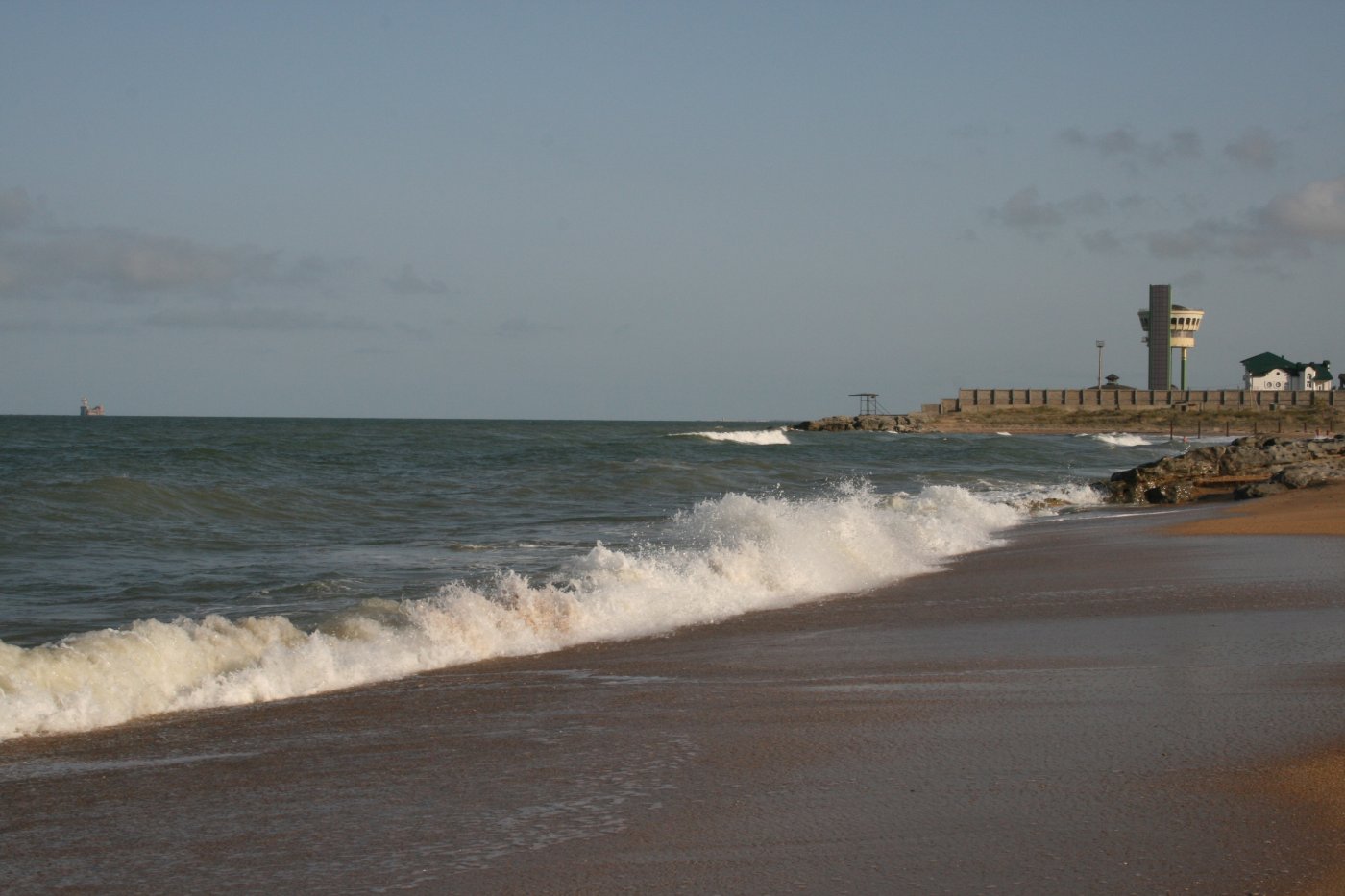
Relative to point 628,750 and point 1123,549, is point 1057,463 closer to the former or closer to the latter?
point 1123,549

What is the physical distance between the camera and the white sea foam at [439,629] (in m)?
6.15

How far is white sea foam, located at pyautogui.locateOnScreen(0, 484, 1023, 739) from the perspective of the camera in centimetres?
615

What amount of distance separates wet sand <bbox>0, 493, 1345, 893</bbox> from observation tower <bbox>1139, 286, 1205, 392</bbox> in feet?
299

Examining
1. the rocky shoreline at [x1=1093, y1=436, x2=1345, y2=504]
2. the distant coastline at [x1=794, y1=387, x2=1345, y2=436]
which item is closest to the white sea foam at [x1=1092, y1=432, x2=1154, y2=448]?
the distant coastline at [x1=794, y1=387, x2=1345, y2=436]

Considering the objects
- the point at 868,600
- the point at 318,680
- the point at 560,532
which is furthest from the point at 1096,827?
the point at 560,532

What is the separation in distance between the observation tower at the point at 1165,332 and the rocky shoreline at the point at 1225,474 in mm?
69547

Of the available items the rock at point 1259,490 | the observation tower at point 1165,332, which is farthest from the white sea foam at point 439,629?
the observation tower at point 1165,332

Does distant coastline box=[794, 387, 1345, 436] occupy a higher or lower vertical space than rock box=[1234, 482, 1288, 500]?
higher

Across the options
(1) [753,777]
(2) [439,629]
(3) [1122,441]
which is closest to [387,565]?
(2) [439,629]

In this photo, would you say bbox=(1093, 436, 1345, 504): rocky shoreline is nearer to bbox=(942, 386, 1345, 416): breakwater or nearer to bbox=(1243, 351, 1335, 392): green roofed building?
bbox=(942, 386, 1345, 416): breakwater

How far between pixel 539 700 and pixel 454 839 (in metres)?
2.18

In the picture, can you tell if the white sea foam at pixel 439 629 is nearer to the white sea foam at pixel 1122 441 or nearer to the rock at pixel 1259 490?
the rock at pixel 1259 490

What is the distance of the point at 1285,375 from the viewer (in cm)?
9888

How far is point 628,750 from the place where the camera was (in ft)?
16.3
